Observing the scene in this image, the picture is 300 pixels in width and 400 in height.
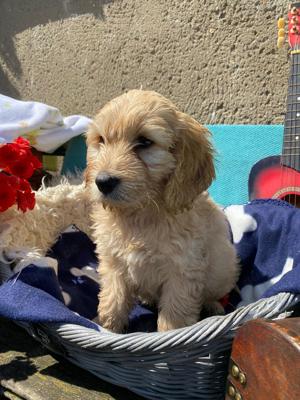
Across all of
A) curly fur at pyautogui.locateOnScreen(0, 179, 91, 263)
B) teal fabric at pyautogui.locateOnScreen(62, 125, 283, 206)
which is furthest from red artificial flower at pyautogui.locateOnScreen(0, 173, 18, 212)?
teal fabric at pyautogui.locateOnScreen(62, 125, 283, 206)

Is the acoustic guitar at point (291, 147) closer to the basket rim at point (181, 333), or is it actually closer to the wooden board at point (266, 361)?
the basket rim at point (181, 333)

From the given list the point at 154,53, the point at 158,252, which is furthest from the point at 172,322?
the point at 154,53

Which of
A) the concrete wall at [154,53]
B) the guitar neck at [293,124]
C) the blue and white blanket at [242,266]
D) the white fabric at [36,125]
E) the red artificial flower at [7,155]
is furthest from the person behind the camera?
the concrete wall at [154,53]

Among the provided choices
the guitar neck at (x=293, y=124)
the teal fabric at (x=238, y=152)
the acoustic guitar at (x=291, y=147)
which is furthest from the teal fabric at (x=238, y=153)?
the guitar neck at (x=293, y=124)

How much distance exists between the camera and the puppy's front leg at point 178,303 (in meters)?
1.69

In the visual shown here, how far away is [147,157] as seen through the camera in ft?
5.23

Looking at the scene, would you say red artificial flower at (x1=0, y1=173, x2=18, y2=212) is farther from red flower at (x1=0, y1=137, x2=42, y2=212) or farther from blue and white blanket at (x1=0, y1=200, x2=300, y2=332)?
blue and white blanket at (x1=0, y1=200, x2=300, y2=332)

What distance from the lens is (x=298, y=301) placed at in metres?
1.49

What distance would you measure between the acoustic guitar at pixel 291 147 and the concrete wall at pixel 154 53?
36 cm

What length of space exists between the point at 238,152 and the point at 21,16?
113 inches

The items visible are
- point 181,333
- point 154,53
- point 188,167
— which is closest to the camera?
point 181,333

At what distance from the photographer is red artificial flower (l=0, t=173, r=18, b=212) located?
5.96ft

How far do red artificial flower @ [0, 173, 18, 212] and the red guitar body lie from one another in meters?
1.40

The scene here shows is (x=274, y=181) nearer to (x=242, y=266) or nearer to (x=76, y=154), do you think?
(x=242, y=266)
